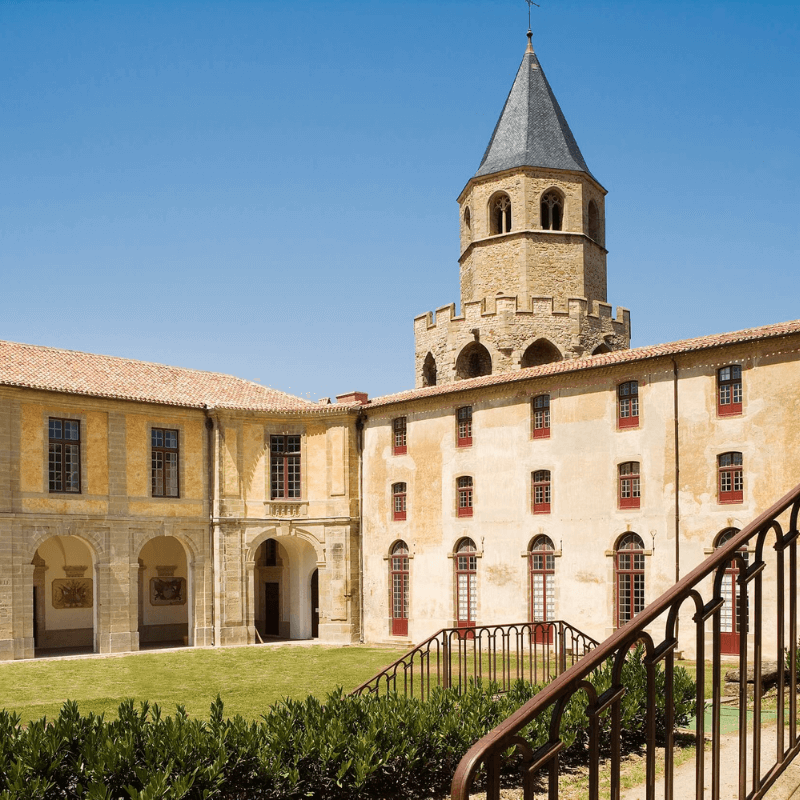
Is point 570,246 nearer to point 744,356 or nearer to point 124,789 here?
point 744,356

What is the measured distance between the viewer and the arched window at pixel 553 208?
45.2 m

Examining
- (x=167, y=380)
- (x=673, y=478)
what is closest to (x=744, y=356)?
(x=673, y=478)

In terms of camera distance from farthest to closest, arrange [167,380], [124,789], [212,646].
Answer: [167,380], [212,646], [124,789]

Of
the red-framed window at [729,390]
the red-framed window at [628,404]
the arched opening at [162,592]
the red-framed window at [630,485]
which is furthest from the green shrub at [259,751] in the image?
the arched opening at [162,592]

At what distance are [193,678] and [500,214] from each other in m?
29.1

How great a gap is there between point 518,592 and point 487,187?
23204 millimetres

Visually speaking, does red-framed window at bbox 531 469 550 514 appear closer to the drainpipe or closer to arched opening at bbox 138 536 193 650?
the drainpipe

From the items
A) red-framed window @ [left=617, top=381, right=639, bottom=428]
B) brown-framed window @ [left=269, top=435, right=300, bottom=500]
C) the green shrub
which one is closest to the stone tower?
brown-framed window @ [left=269, top=435, right=300, bottom=500]

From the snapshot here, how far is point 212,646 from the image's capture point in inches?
1310

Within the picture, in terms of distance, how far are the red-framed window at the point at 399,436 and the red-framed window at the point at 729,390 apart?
12.0 meters

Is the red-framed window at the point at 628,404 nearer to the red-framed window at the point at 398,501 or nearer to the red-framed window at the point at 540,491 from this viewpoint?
the red-framed window at the point at 540,491

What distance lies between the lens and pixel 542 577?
29453 millimetres

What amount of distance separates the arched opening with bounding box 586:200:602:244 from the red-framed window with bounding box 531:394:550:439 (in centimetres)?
1858

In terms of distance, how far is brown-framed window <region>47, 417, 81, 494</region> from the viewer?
3094 centimetres
